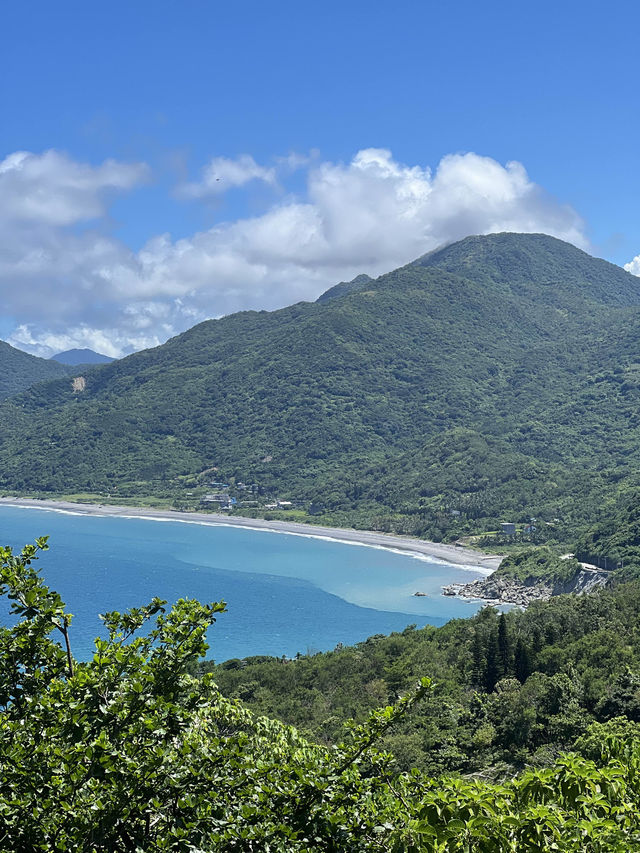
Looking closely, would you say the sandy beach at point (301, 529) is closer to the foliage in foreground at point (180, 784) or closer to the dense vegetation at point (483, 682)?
the dense vegetation at point (483, 682)

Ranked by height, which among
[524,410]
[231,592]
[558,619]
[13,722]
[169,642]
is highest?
[524,410]

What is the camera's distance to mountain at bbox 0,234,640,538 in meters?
98.8

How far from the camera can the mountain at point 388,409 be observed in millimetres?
98750

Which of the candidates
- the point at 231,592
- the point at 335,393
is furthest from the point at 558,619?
the point at 335,393

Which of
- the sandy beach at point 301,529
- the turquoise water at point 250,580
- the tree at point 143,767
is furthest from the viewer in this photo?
the sandy beach at point 301,529

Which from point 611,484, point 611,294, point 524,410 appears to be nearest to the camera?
point 611,484

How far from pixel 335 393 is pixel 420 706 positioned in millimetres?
124811

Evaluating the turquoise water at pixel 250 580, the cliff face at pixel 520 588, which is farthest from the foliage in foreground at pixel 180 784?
the cliff face at pixel 520 588

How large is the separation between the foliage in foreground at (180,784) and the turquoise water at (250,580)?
125ft

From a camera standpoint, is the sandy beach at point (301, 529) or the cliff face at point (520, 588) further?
the sandy beach at point (301, 529)

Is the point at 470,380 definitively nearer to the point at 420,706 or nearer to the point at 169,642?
the point at 420,706

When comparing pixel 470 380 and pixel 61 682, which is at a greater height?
pixel 470 380

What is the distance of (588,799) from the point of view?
3992 millimetres

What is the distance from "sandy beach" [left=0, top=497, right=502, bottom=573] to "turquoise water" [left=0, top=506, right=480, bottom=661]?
80.0 inches
